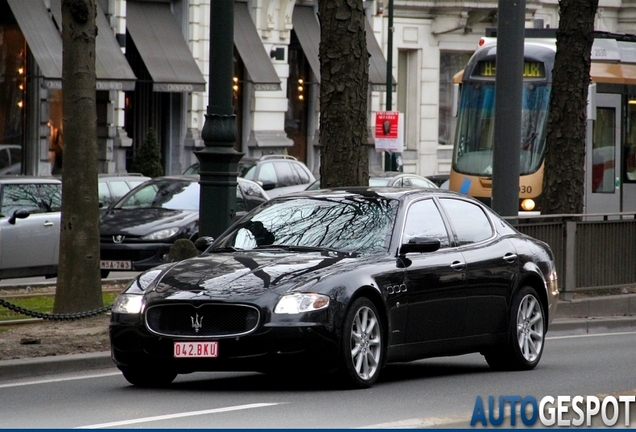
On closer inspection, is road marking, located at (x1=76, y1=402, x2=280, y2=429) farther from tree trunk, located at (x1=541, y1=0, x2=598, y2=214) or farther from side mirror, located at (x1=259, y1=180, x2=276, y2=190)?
side mirror, located at (x1=259, y1=180, x2=276, y2=190)

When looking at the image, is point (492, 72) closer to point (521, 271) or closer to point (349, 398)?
point (521, 271)

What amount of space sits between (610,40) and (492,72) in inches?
91.0

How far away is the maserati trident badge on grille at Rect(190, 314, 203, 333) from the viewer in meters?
10.6

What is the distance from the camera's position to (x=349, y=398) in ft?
33.9

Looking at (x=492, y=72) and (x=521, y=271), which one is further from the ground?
(x=492, y=72)

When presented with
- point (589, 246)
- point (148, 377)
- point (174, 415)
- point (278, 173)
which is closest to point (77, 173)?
point (148, 377)

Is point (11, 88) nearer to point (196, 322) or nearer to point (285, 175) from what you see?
point (285, 175)

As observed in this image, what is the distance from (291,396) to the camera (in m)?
10.5

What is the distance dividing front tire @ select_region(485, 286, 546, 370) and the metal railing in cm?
531

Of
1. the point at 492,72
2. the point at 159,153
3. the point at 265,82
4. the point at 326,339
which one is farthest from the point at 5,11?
the point at 326,339

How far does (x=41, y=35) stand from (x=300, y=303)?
2561 cm

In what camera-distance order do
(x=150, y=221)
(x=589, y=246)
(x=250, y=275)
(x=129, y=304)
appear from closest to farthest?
1. (x=250, y=275)
2. (x=129, y=304)
3. (x=589, y=246)
4. (x=150, y=221)

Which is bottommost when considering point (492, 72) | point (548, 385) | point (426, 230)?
point (548, 385)

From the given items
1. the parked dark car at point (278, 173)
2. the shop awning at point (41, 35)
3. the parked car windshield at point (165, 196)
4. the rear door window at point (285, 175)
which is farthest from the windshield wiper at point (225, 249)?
the shop awning at point (41, 35)
